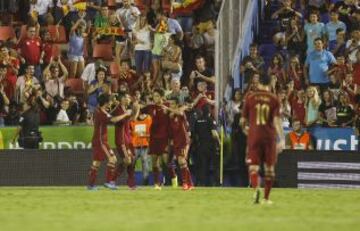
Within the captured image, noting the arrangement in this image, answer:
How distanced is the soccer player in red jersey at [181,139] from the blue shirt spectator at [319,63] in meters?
4.80

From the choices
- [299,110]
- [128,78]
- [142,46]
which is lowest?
[299,110]

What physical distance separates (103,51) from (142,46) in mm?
1464

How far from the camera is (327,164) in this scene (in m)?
29.3

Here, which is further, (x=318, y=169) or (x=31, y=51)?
(x=31, y=51)

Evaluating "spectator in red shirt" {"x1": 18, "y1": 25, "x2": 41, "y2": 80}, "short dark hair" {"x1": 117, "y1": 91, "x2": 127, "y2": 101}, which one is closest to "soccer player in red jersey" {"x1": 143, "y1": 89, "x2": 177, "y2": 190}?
"short dark hair" {"x1": 117, "y1": 91, "x2": 127, "y2": 101}

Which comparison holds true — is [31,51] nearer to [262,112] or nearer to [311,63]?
[311,63]

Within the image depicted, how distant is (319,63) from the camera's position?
3080cm

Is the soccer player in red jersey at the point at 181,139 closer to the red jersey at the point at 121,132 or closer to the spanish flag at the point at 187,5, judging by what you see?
the red jersey at the point at 121,132

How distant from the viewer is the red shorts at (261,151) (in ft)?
67.6

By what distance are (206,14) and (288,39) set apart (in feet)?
11.2

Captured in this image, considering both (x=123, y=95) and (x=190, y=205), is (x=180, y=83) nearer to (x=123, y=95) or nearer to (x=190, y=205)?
(x=123, y=95)

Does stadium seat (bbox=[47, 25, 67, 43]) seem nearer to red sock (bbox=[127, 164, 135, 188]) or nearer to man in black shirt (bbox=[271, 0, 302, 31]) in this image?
man in black shirt (bbox=[271, 0, 302, 31])

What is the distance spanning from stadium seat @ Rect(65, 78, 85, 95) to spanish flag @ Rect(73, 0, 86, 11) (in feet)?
8.10

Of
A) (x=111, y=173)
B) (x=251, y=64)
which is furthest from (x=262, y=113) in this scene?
(x=251, y=64)
